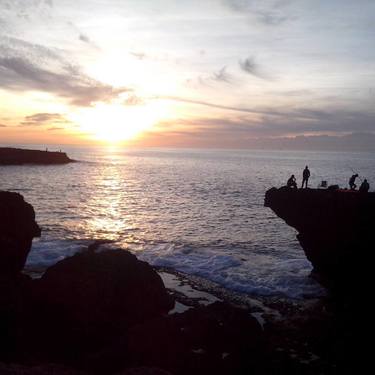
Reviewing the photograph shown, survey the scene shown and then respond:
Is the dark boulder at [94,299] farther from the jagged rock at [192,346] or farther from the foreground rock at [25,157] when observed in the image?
the foreground rock at [25,157]

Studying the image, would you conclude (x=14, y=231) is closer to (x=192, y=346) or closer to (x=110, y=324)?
(x=110, y=324)

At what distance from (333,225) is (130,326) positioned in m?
15.2

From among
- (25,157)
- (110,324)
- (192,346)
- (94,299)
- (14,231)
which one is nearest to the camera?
(192,346)

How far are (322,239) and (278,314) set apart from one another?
7.02m

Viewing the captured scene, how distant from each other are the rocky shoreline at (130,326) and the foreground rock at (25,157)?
5474 inches

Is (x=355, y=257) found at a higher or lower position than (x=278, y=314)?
higher

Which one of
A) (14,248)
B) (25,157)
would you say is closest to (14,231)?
(14,248)

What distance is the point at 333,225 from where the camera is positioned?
2616 cm

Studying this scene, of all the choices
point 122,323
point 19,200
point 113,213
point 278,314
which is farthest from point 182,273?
point 113,213

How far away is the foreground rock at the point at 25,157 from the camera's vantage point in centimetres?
14925

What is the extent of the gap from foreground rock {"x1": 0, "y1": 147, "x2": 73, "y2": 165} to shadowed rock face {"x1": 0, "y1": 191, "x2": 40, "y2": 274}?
137 metres

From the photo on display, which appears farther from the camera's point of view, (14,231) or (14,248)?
(14,231)

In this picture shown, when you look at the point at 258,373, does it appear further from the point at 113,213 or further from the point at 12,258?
the point at 113,213

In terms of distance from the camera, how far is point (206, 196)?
Result: 79.6 m
